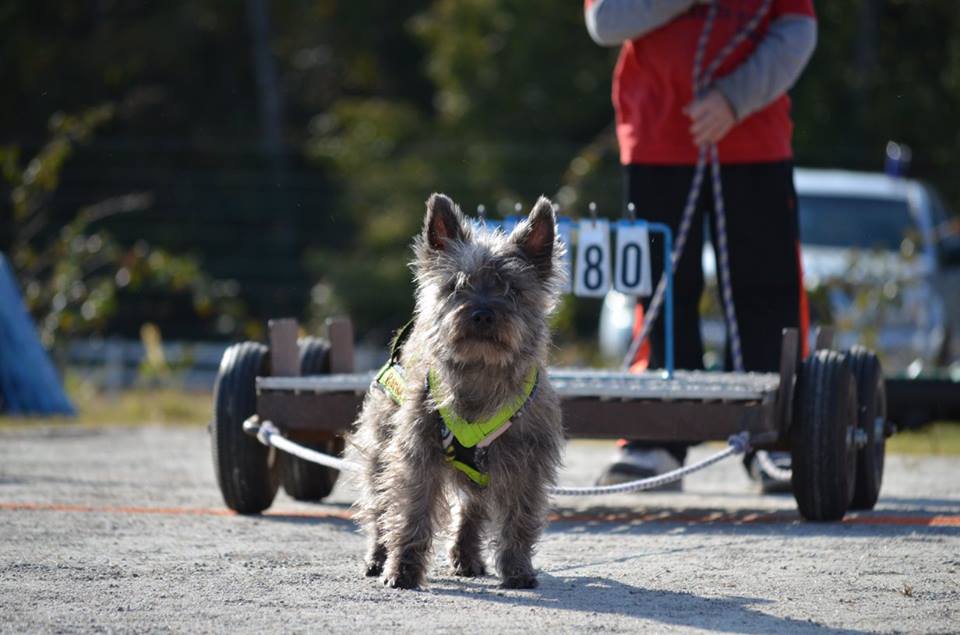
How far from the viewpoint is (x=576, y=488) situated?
628cm

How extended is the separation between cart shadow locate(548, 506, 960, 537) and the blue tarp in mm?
6127

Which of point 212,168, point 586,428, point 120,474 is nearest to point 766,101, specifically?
point 586,428

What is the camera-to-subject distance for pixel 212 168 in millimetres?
23328

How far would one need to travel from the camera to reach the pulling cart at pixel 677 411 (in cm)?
666

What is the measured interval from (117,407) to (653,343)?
8086 millimetres

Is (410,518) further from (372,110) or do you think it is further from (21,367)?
(372,110)

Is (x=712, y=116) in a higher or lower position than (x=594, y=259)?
higher

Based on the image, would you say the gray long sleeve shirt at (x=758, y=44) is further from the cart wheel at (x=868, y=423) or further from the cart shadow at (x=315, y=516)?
the cart shadow at (x=315, y=516)

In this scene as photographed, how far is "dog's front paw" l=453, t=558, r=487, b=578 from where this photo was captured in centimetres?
578

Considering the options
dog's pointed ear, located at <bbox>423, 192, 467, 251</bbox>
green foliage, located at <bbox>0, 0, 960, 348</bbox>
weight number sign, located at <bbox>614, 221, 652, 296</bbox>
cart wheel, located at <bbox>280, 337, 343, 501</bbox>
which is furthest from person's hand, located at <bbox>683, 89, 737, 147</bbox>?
green foliage, located at <bbox>0, 0, 960, 348</bbox>

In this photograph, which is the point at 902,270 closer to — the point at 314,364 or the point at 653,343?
the point at 653,343

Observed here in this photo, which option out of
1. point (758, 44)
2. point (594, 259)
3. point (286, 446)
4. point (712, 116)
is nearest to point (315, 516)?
point (286, 446)

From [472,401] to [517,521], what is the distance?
1.39ft

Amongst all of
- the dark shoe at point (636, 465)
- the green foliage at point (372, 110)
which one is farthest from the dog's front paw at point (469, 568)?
the green foliage at point (372, 110)
